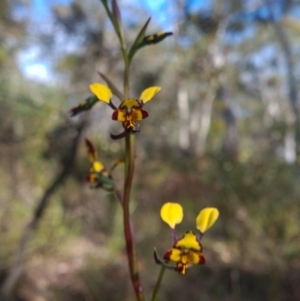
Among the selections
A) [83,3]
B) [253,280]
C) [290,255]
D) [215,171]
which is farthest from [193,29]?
[253,280]

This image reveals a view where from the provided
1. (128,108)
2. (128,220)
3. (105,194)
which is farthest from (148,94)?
(105,194)

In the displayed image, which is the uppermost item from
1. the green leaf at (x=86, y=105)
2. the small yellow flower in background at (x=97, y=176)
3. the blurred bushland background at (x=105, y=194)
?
the blurred bushland background at (x=105, y=194)

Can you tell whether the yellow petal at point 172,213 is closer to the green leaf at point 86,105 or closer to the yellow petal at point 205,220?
the yellow petal at point 205,220

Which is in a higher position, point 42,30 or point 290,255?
point 42,30

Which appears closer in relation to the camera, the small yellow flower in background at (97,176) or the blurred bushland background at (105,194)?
the small yellow flower in background at (97,176)

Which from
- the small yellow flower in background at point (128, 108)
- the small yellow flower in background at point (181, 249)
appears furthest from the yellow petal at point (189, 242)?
the small yellow flower in background at point (128, 108)

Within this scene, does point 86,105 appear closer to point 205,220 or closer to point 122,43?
point 122,43

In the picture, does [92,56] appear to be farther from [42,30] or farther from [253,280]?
[253,280]

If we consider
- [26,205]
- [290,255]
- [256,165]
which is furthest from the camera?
[26,205]
